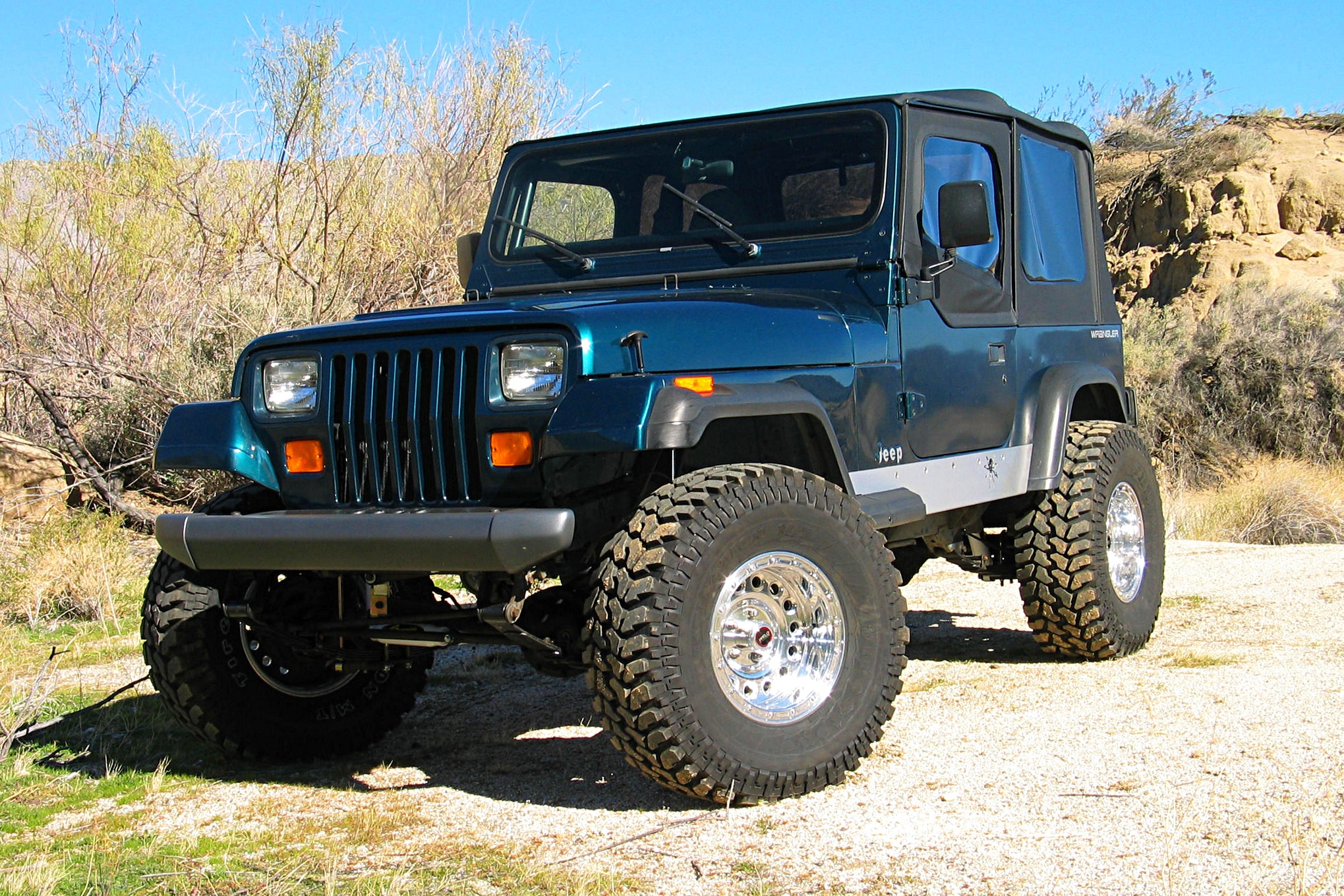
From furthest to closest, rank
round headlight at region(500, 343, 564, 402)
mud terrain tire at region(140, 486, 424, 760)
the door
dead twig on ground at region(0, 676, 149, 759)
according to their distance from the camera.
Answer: the door
dead twig on ground at region(0, 676, 149, 759)
mud terrain tire at region(140, 486, 424, 760)
round headlight at region(500, 343, 564, 402)

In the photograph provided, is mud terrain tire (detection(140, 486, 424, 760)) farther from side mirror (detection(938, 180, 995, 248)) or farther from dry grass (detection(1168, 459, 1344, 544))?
dry grass (detection(1168, 459, 1344, 544))

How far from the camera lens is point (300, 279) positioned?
33.5 feet

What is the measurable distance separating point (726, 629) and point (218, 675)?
171cm

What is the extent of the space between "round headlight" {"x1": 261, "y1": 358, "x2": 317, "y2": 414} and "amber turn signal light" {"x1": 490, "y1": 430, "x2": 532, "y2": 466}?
662mm

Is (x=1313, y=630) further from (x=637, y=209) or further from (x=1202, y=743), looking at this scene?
(x=637, y=209)

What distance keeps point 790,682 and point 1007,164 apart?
8.82ft

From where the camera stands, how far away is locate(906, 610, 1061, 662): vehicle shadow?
19.8ft

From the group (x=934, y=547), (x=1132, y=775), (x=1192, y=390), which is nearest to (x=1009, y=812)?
(x=1132, y=775)

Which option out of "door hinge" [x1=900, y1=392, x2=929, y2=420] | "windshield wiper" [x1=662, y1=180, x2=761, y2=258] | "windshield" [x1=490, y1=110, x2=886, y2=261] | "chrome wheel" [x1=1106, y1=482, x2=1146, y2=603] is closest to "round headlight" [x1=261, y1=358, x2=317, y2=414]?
"windshield" [x1=490, y1=110, x2=886, y2=261]

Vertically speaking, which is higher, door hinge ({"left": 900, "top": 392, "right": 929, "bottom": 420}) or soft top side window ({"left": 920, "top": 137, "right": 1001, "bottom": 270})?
soft top side window ({"left": 920, "top": 137, "right": 1001, "bottom": 270})

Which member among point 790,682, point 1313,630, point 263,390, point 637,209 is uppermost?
point 637,209

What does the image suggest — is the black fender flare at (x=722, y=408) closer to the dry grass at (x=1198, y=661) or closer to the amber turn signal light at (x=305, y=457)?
the amber turn signal light at (x=305, y=457)

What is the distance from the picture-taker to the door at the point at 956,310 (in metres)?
4.80

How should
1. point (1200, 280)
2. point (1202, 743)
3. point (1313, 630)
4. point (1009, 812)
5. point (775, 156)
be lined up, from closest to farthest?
1. point (1009, 812)
2. point (1202, 743)
3. point (775, 156)
4. point (1313, 630)
5. point (1200, 280)
